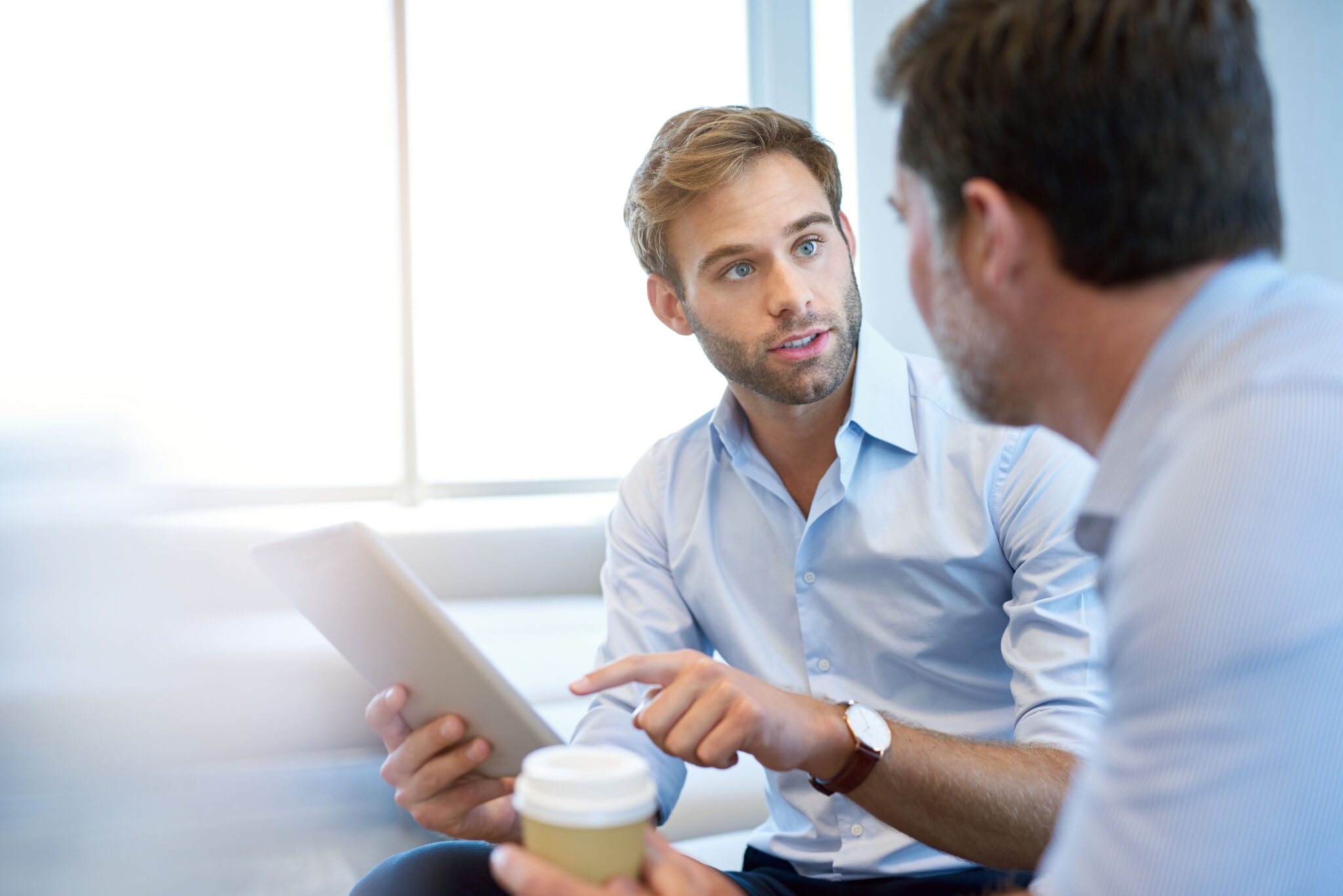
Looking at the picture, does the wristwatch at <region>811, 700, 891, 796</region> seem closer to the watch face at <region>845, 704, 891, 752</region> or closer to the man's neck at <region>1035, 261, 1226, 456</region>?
the watch face at <region>845, 704, 891, 752</region>

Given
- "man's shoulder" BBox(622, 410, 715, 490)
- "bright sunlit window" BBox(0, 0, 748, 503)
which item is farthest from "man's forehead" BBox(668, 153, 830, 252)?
"bright sunlit window" BBox(0, 0, 748, 503)

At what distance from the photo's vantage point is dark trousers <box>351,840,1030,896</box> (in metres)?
1.07

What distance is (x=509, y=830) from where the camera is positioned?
1142 mm

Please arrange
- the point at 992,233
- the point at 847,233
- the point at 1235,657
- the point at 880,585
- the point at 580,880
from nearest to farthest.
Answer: the point at 1235,657, the point at 580,880, the point at 992,233, the point at 880,585, the point at 847,233

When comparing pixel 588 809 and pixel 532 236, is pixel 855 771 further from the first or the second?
pixel 532 236

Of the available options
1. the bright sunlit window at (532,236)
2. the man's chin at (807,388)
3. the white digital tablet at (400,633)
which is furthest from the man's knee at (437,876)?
the bright sunlit window at (532,236)

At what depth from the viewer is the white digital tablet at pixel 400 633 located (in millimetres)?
842

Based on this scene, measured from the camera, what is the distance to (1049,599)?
1097 millimetres

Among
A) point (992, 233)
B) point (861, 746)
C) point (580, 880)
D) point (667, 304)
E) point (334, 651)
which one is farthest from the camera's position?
point (334, 651)

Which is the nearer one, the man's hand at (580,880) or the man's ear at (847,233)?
the man's hand at (580,880)

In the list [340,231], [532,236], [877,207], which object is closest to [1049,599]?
[877,207]

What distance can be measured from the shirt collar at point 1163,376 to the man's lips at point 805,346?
69cm

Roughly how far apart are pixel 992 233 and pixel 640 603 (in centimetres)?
81

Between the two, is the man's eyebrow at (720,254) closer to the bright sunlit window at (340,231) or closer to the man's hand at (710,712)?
the man's hand at (710,712)
